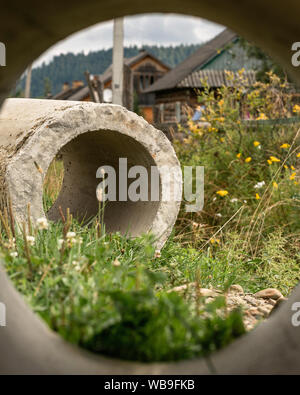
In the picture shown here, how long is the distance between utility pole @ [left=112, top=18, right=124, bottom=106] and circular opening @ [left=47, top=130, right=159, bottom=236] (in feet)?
9.25

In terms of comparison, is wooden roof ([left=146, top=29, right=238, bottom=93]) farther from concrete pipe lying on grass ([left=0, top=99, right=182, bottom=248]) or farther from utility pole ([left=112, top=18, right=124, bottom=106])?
concrete pipe lying on grass ([left=0, top=99, right=182, bottom=248])

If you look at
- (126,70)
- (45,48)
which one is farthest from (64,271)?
(126,70)

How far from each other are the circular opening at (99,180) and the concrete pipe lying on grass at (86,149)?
0.04 ft

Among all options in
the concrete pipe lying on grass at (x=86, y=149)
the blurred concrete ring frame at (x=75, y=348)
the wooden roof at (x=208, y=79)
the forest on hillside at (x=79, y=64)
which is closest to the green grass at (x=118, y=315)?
the blurred concrete ring frame at (x=75, y=348)

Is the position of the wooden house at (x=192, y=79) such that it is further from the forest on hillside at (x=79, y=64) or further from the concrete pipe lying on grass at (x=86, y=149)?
the forest on hillside at (x=79, y=64)

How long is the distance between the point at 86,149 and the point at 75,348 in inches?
139

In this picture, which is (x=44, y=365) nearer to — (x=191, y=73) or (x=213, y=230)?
(x=213, y=230)

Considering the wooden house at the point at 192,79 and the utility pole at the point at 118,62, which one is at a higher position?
the wooden house at the point at 192,79

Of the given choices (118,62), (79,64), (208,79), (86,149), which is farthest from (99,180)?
(79,64)

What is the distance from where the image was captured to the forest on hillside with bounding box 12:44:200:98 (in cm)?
8525

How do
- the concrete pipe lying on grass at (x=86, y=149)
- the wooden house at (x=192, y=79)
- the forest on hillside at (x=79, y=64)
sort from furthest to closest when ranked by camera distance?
the forest on hillside at (x=79, y=64) < the wooden house at (x=192, y=79) < the concrete pipe lying on grass at (x=86, y=149)

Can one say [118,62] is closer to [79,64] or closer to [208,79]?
[208,79]

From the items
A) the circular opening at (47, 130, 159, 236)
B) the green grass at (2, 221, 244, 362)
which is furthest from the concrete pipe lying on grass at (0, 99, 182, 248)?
the green grass at (2, 221, 244, 362)

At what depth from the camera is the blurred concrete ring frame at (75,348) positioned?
158 centimetres
